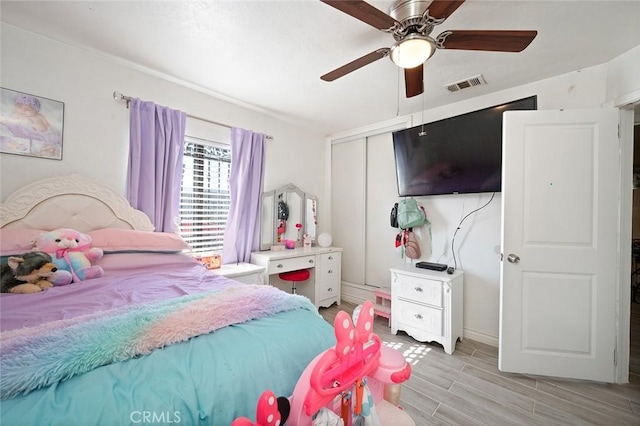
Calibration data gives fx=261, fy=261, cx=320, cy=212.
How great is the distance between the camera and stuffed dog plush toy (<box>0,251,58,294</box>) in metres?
1.34

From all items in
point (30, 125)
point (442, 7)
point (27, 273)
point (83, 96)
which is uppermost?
point (442, 7)

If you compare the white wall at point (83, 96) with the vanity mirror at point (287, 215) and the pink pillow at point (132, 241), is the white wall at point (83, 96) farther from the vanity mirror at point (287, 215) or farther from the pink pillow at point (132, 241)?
the vanity mirror at point (287, 215)

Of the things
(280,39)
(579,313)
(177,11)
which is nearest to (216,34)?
(177,11)

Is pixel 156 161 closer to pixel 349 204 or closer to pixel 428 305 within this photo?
pixel 349 204

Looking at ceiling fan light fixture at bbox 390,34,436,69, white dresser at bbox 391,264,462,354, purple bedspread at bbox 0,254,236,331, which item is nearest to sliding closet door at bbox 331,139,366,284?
white dresser at bbox 391,264,462,354

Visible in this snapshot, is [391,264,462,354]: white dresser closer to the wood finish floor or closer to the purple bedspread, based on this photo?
the wood finish floor

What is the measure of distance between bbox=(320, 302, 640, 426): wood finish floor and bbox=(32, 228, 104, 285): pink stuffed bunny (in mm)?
2154

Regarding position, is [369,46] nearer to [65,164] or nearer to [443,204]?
[443,204]

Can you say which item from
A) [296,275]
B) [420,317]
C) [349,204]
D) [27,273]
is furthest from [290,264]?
[27,273]

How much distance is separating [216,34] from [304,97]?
109cm

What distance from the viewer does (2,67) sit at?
1705 millimetres

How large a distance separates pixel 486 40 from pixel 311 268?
8.70 ft

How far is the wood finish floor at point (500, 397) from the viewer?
1.59 m
